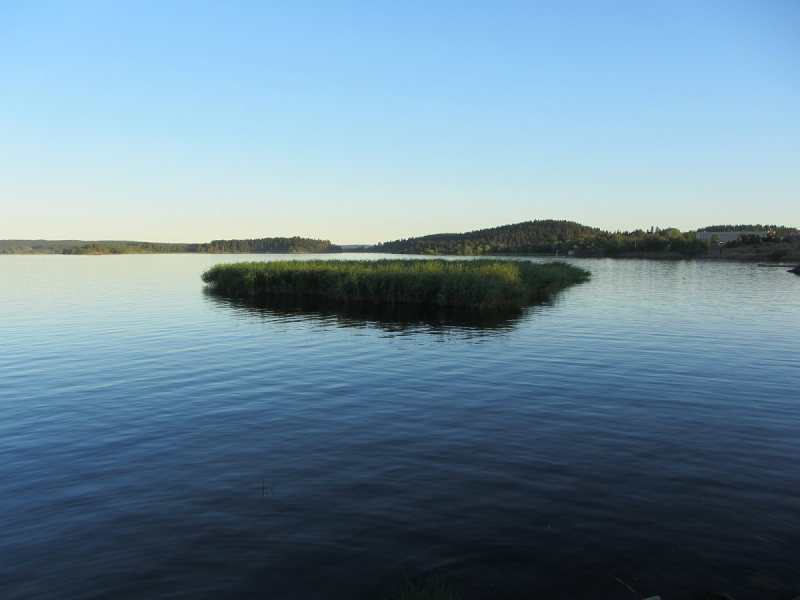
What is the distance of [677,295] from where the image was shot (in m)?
52.3

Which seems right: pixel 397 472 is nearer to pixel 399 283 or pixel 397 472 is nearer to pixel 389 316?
pixel 389 316

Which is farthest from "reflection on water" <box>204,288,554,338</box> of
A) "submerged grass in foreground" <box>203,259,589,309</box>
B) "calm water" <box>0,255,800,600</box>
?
"calm water" <box>0,255,800,600</box>

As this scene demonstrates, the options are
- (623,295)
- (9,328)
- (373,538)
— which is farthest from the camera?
(623,295)

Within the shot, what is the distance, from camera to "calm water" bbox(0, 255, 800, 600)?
23.7 ft

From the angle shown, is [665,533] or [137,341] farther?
[137,341]

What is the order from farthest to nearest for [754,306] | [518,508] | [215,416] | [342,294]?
[342,294], [754,306], [215,416], [518,508]

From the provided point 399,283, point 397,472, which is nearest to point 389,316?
point 399,283

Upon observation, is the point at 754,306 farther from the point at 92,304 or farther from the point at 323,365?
the point at 92,304

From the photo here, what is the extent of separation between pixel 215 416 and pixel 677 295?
50.1 m

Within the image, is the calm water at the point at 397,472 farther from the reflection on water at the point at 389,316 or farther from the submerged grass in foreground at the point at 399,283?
the submerged grass in foreground at the point at 399,283

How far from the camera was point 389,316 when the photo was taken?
124ft

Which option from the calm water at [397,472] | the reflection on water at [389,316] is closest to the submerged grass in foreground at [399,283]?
the reflection on water at [389,316]

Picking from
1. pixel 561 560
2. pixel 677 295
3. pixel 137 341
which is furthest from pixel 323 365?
pixel 677 295

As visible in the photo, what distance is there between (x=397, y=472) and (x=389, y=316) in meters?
27.3
